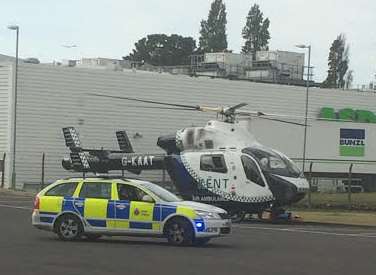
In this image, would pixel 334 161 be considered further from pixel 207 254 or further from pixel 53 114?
pixel 207 254

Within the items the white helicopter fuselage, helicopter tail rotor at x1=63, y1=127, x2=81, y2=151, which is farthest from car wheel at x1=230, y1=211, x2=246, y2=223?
helicopter tail rotor at x1=63, y1=127, x2=81, y2=151

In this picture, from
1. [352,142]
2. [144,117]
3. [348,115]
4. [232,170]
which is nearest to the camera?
[232,170]

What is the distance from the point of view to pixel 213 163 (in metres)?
27.8

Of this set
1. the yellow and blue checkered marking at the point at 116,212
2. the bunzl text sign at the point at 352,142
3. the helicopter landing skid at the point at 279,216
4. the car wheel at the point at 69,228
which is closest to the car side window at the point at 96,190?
the yellow and blue checkered marking at the point at 116,212

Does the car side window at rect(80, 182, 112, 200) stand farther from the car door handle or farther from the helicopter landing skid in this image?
the helicopter landing skid

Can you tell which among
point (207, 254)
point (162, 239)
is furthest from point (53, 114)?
point (207, 254)

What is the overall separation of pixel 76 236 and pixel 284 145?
36749 millimetres

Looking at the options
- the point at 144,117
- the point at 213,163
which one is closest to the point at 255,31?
the point at 144,117

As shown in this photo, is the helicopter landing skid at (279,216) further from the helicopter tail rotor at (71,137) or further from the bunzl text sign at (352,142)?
the bunzl text sign at (352,142)

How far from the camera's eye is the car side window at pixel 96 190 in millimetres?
17734

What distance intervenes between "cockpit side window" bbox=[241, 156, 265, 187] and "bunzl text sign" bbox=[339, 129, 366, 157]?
33006 millimetres

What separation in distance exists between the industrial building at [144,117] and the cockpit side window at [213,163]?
23376 millimetres

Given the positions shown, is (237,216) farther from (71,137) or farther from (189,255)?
(71,137)

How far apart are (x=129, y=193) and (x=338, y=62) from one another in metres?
96.9
